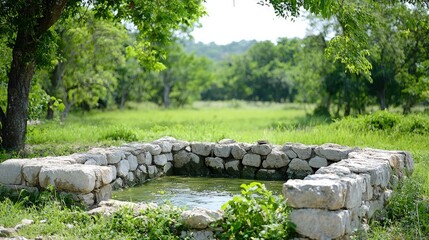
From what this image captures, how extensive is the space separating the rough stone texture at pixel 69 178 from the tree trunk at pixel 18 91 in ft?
14.3

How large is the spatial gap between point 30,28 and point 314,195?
7.47 m

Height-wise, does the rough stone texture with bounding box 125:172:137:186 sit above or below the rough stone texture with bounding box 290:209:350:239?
below

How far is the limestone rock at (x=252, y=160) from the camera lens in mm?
11070

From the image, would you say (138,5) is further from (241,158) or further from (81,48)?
(81,48)

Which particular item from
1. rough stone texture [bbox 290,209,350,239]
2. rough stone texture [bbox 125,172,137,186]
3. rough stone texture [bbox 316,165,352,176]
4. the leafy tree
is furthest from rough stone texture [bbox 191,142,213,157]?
rough stone texture [bbox 290,209,350,239]

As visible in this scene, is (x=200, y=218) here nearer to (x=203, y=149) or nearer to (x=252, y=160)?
(x=252, y=160)

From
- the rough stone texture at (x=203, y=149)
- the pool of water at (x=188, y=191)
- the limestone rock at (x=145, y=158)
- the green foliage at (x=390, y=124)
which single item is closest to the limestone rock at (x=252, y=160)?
the pool of water at (x=188, y=191)

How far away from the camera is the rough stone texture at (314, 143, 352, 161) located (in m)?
10.2

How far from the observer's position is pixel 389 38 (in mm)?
21906

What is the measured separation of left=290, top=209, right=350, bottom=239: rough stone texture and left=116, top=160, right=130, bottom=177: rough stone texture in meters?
4.75

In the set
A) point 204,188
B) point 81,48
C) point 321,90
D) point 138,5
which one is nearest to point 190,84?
point 321,90

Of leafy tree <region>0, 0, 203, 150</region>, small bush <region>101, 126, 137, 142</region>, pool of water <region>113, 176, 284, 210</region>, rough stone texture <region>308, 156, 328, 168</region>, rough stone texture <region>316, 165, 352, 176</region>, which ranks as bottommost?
pool of water <region>113, 176, 284, 210</region>

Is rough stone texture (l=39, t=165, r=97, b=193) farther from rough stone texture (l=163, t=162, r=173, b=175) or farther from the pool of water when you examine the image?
rough stone texture (l=163, t=162, r=173, b=175)

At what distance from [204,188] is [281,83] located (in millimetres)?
→ 52094
